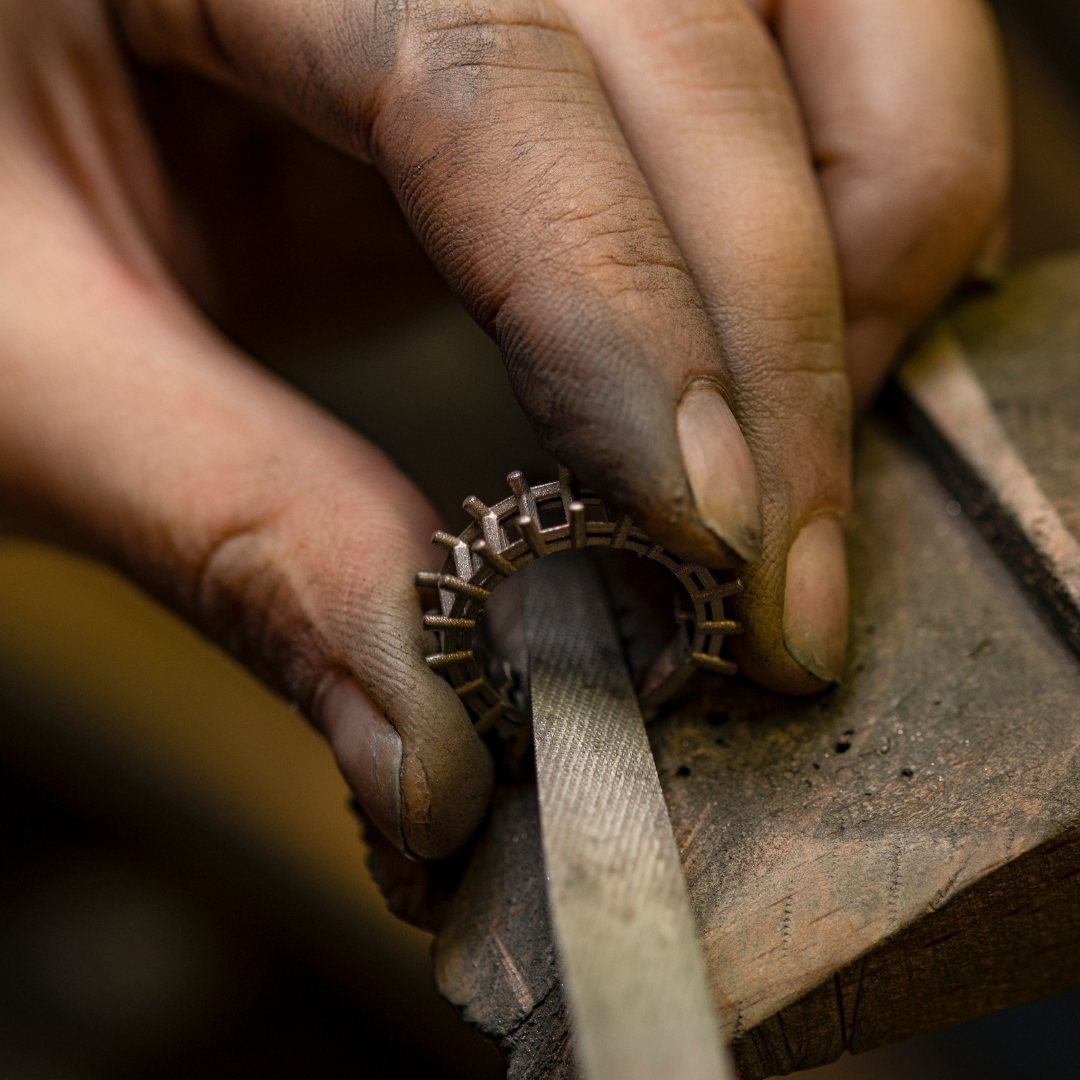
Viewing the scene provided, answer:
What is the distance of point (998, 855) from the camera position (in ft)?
2.07

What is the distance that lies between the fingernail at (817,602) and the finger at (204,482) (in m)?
0.24

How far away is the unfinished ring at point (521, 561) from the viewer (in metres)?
0.61

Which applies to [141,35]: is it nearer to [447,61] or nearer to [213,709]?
[447,61]

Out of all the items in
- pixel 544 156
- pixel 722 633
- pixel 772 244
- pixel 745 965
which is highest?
pixel 544 156

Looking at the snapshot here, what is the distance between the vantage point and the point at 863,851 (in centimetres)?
65

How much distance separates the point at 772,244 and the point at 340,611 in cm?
42

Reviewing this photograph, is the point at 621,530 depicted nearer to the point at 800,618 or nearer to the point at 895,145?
the point at 800,618

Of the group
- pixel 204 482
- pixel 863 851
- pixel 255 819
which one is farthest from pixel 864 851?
pixel 255 819

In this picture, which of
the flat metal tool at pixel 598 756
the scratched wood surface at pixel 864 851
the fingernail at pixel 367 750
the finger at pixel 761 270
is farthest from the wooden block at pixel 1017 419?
the fingernail at pixel 367 750

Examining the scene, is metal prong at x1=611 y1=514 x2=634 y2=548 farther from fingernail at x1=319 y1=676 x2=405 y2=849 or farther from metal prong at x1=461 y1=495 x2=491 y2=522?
fingernail at x1=319 y1=676 x2=405 y2=849

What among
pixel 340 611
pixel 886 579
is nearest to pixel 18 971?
pixel 340 611

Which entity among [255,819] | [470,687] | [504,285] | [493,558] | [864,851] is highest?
[504,285]

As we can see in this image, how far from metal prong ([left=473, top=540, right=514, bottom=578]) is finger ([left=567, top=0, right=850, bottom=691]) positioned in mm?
165

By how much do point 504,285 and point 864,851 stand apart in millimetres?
432
